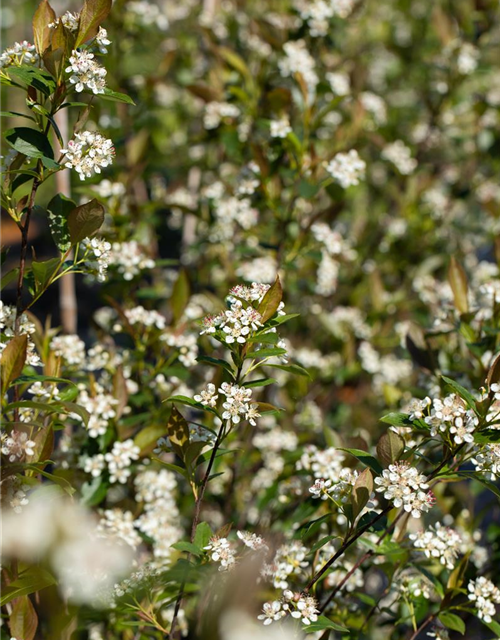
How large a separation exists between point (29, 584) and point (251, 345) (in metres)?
0.47

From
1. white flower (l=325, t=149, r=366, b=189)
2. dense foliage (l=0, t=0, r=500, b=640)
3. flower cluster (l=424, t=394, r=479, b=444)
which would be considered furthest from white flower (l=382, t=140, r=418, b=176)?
flower cluster (l=424, t=394, r=479, b=444)

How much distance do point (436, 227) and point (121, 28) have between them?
1231 millimetres

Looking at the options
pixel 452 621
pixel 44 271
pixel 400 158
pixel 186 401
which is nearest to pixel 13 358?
pixel 44 271

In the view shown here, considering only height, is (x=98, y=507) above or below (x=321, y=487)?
below

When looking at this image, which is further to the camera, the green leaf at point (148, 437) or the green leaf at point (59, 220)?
the green leaf at point (148, 437)

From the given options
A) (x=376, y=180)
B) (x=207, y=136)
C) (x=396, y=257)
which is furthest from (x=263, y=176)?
(x=376, y=180)

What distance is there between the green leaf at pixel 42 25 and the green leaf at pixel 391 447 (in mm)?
760

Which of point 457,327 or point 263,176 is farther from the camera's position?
point 263,176

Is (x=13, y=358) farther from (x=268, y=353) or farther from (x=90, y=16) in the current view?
(x=90, y=16)

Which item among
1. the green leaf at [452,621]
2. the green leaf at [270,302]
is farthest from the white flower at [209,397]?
the green leaf at [452,621]

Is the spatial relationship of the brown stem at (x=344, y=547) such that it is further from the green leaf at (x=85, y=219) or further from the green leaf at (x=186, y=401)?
the green leaf at (x=85, y=219)

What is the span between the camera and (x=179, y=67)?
A: 265cm

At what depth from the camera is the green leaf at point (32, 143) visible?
951 mm

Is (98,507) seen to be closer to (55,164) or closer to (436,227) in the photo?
(55,164)
